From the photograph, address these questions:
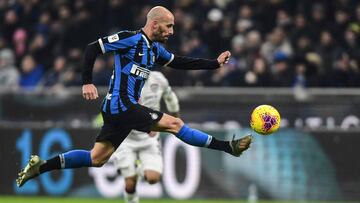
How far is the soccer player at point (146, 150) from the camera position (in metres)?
12.8

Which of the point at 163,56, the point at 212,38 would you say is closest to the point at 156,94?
the point at 163,56

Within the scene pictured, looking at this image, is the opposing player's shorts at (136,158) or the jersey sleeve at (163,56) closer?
the jersey sleeve at (163,56)

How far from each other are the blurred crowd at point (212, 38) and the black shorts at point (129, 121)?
19.0ft

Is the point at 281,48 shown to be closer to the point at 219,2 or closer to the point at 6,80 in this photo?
the point at 219,2

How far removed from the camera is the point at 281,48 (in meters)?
17.1

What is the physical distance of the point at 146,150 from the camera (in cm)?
1300

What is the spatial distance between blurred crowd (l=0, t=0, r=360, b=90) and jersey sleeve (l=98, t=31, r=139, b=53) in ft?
19.4

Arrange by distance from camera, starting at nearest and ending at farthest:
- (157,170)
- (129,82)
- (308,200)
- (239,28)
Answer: (129,82) → (157,170) → (308,200) → (239,28)

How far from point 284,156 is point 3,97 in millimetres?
4809

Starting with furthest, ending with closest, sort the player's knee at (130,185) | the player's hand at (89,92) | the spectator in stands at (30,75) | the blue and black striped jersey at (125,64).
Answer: the spectator in stands at (30,75) → the player's knee at (130,185) → the blue and black striped jersey at (125,64) → the player's hand at (89,92)

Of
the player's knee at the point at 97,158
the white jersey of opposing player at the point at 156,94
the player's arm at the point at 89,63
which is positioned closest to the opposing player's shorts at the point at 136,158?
the white jersey of opposing player at the point at 156,94

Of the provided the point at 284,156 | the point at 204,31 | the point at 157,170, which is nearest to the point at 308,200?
the point at 284,156

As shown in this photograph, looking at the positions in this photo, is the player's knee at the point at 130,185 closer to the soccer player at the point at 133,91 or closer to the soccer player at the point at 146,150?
the soccer player at the point at 146,150

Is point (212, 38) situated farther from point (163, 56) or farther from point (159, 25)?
point (159, 25)
